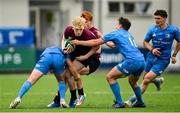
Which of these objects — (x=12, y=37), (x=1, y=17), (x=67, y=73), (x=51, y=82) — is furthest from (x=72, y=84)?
(x=1, y=17)

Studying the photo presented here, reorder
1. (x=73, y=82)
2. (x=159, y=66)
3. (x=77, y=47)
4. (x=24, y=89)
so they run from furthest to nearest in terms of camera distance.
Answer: (x=159, y=66), (x=77, y=47), (x=73, y=82), (x=24, y=89)

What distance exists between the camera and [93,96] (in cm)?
2180

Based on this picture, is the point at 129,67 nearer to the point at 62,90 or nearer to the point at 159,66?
the point at 159,66

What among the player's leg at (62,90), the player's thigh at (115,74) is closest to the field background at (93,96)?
the player's leg at (62,90)

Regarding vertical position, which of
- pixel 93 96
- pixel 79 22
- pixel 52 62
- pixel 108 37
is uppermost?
pixel 79 22

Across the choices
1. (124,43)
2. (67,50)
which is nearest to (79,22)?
(67,50)

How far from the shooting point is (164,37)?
1841cm

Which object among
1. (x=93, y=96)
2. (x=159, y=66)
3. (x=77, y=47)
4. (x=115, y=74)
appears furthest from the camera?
(x=93, y=96)

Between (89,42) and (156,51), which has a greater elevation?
(89,42)

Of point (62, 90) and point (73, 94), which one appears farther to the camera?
point (73, 94)

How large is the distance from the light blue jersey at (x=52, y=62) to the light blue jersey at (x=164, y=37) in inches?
80.4

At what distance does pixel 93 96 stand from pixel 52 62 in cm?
434

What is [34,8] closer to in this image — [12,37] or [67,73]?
[12,37]

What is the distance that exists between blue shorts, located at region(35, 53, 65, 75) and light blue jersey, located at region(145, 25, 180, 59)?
2051mm
